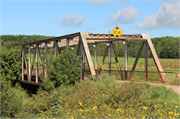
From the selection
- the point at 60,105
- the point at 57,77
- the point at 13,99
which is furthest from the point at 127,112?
the point at 13,99

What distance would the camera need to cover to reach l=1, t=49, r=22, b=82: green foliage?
27744mm

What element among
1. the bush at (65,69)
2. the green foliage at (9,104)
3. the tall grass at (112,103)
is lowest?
the green foliage at (9,104)

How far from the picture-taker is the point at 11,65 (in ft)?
93.0

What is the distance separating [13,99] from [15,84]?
11744 mm

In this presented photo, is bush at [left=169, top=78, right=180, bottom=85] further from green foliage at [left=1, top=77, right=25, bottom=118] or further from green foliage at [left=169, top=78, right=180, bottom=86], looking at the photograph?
green foliage at [left=1, top=77, right=25, bottom=118]

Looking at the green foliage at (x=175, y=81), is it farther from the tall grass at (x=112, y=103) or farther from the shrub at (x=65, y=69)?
the shrub at (x=65, y=69)

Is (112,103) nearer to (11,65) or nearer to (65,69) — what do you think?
(65,69)

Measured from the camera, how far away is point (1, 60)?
28219mm

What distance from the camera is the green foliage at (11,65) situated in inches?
1092

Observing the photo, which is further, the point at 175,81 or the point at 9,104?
the point at 9,104

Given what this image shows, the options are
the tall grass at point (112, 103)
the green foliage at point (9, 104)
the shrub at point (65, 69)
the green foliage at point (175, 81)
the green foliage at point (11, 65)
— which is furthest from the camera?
the green foliage at point (11, 65)

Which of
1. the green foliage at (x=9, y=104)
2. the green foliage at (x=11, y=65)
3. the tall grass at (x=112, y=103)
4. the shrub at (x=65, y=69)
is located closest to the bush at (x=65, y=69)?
the shrub at (x=65, y=69)

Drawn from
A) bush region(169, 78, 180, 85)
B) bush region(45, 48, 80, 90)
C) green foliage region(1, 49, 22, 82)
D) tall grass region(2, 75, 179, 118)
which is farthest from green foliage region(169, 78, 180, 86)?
green foliage region(1, 49, 22, 82)

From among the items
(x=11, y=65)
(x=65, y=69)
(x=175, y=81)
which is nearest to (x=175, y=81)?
(x=175, y=81)
